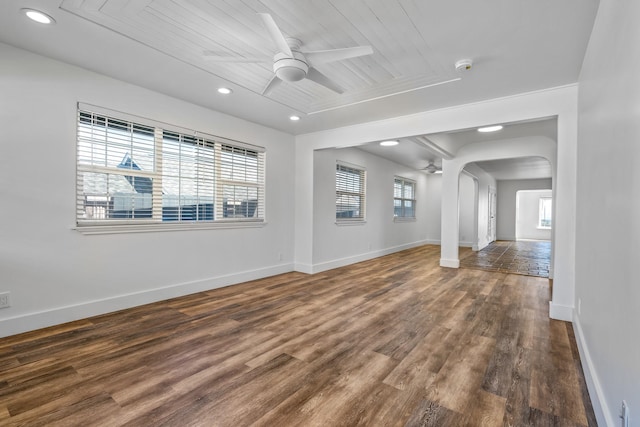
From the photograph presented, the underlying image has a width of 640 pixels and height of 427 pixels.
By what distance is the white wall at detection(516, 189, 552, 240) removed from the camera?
Answer: 43.7ft

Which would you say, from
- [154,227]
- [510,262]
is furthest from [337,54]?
[510,262]

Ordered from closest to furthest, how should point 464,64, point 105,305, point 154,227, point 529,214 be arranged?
point 464,64 → point 105,305 → point 154,227 → point 529,214

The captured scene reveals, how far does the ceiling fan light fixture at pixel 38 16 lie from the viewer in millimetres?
2142

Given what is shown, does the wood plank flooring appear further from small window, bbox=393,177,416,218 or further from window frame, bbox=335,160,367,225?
small window, bbox=393,177,416,218

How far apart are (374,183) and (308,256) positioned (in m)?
2.89

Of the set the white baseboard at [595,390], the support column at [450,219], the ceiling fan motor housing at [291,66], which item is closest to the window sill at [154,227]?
the ceiling fan motor housing at [291,66]

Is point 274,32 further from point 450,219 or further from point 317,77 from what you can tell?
point 450,219

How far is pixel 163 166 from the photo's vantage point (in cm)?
375

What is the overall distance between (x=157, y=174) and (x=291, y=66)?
7.55 ft

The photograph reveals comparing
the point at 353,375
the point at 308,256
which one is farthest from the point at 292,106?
the point at 353,375

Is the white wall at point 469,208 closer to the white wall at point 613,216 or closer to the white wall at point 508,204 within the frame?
the white wall at point 508,204

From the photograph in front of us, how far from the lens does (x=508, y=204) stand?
12.2 meters

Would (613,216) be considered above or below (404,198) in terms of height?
below

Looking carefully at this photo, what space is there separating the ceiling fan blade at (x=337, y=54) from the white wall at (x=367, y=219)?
3022mm
